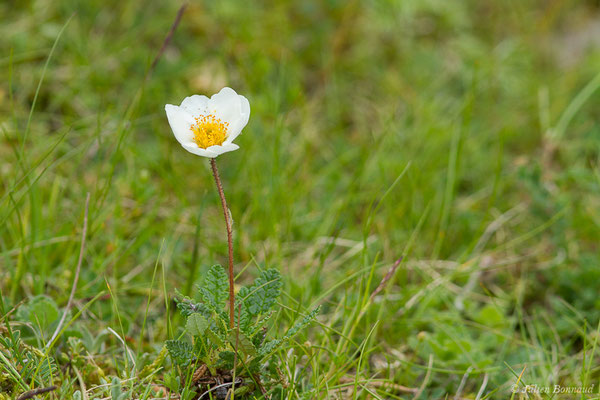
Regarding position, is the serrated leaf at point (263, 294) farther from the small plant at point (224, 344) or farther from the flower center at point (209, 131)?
the flower center at point (209, 131)

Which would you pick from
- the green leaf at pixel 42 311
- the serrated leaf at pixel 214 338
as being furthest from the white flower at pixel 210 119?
the green leaf at pixel 42 311

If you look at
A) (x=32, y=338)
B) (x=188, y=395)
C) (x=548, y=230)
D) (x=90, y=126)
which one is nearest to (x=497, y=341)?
(x=548, y=230)

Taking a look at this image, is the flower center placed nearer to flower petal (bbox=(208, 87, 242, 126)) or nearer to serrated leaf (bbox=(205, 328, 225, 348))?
flower petal (bbox=(208, 87, 242, 126))

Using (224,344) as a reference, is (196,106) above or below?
above

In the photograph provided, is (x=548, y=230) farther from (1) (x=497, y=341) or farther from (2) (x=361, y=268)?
(2) (x=361, y=268)

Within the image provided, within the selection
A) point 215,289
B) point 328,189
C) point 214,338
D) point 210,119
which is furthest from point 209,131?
point 328,189

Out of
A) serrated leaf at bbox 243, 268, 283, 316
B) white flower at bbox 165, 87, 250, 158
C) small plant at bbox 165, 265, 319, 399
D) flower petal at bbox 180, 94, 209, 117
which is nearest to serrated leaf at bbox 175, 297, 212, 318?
small plant at bbox 165, 265, 319, 399

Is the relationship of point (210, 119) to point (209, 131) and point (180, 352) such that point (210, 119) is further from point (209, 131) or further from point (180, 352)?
point (180, 352)
